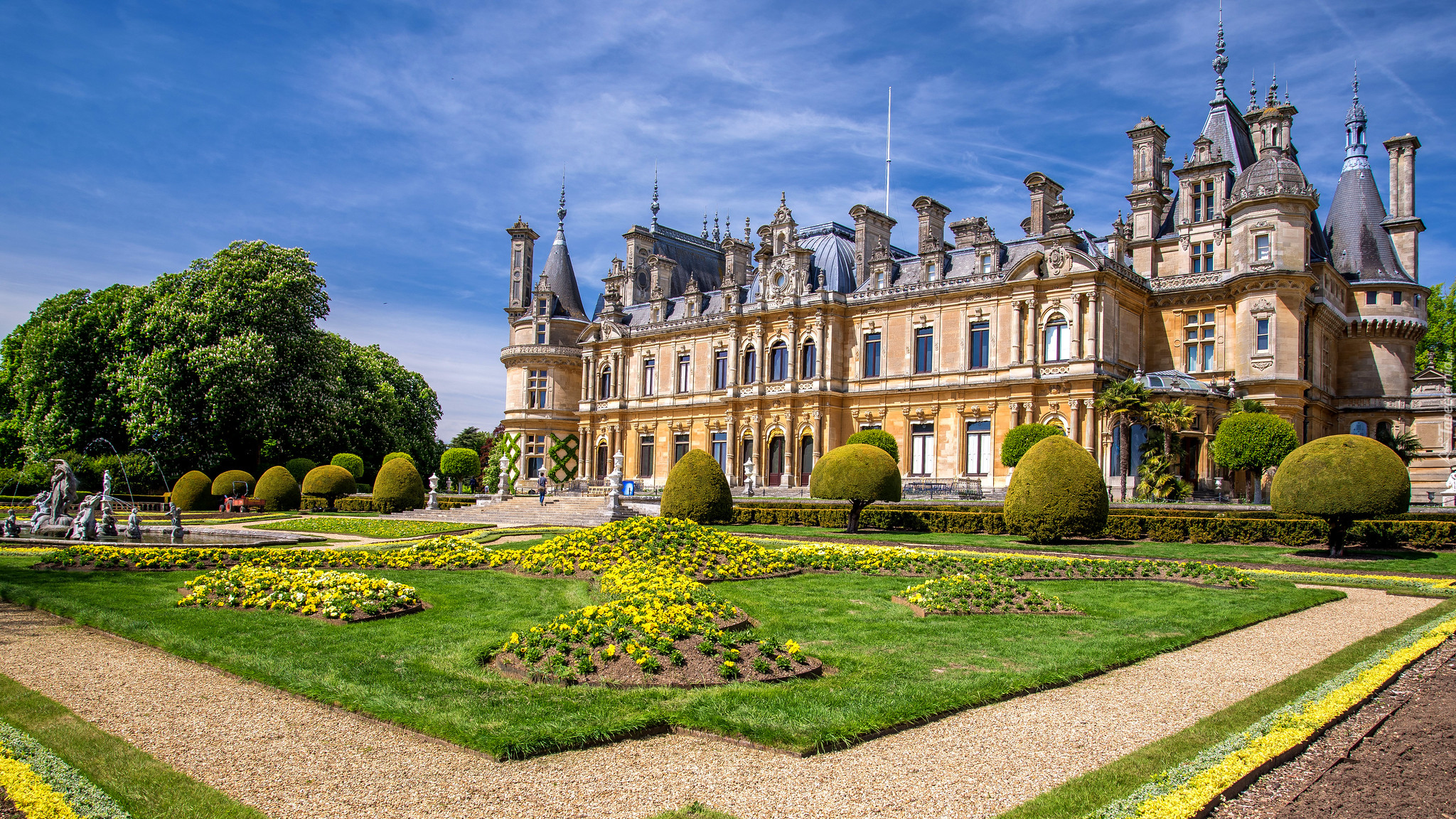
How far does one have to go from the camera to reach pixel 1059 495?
21859 mm

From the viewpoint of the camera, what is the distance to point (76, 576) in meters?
14.4

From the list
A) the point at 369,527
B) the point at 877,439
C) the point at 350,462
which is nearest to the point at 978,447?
the point at 877,439

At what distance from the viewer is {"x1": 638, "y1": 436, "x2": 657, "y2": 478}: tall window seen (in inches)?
2002

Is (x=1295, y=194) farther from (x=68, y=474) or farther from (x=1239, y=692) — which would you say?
(x=68, y=474)

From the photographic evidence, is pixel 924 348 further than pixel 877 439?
Yes

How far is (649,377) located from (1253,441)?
30233 millimetres

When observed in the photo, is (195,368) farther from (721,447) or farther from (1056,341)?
(1056,341)

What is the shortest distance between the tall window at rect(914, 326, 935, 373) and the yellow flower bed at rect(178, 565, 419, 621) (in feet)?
105

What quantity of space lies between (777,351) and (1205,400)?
61.9 ft

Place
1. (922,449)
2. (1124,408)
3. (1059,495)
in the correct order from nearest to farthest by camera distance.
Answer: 1. (1059,495)
2. (1124,408)
3. (922,449)

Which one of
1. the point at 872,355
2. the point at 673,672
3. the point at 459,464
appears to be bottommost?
the point at 673,672

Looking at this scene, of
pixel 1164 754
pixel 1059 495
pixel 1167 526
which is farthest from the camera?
pixel 1167 526

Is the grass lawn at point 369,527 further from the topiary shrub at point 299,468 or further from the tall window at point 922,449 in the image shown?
the tall window at point 922,449

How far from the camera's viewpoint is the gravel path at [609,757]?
5492 millimetres
